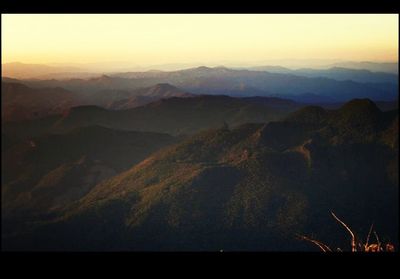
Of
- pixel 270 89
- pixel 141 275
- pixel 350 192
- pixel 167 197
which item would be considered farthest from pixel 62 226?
pixel 141 275

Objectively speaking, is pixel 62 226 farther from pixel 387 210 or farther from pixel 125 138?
pixel 387 210

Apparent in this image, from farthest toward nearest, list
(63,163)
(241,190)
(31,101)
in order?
1. (63,163)
2. (31,101)
3. (241,190)

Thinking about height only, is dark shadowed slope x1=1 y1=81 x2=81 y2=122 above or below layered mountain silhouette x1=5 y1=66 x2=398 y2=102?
below

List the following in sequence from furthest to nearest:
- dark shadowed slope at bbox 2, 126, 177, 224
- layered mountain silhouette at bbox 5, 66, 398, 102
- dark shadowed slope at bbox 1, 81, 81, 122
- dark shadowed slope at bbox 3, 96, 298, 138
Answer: dark shadowed slope at bbox 3, 96, 298, 138
dark shadowed slope at bbox 2, 126, 177, 224
dark shadowed slope at bbox 1, 81, 81, 122
layered mountain silhouette at bbox 5, 66, 398, 102

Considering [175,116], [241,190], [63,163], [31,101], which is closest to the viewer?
[241,190]

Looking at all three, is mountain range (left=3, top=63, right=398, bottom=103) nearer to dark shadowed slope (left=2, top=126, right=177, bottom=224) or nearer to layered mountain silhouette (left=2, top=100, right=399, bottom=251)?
layered mountain silhouette (left=2, top=100, right=399, bottom=251)

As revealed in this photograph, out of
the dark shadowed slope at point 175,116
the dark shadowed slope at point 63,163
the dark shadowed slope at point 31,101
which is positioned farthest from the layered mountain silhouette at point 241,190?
the dark shadowed slope at point 31,101

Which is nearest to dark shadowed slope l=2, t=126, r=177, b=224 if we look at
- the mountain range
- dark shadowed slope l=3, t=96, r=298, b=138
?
dark shadowed slope l=3, t=96, r=298, b=138

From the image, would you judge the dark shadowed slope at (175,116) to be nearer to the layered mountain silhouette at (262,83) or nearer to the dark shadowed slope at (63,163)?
the dark shadowed slope at (63,163)

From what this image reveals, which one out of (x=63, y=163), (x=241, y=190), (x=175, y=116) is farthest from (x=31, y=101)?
(x=241, y=190)

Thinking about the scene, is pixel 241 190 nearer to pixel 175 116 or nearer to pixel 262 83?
pixel 262 83
